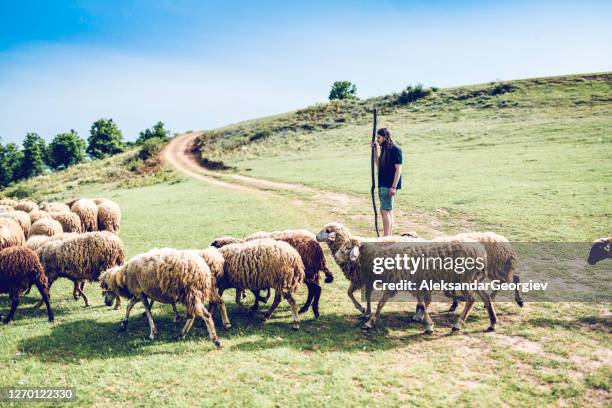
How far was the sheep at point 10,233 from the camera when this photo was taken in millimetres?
10562

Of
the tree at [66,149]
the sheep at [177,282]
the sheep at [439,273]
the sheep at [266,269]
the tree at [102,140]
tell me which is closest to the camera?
the sheep at [177,282]

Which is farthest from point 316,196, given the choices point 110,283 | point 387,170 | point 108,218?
Result: point 110,283

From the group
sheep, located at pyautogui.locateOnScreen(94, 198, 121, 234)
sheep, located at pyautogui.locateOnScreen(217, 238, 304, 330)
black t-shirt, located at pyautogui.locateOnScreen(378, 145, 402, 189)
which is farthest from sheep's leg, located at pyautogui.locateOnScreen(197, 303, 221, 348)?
sheep, located at pyautogui.locateOnScreen(94, 198, 121, 234)

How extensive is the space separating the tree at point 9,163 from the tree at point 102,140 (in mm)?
12144

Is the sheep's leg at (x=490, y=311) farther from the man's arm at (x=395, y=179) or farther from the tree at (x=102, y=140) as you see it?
→ the tree at (x=102, y=140)

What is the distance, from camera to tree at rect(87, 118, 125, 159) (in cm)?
7656

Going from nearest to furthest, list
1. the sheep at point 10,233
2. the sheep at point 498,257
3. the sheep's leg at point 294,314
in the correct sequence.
Answer: 1. the sheep's leg at point 294,314
2. the sheep at point 498,257
3. the sheep at point 10,233

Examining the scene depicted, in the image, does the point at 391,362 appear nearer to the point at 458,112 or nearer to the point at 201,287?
the point at 201,287

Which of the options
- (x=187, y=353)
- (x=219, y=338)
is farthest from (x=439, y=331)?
(x=187, y=353)

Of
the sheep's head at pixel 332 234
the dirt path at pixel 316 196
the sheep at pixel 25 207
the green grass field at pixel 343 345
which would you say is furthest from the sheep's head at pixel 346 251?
the sheep at pixel 25 207

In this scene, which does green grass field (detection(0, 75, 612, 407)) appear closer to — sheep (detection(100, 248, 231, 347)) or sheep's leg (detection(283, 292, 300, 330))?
sheep's leg (detection(283, 292, 300, 330))

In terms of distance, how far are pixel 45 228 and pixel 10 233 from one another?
41.3 inches

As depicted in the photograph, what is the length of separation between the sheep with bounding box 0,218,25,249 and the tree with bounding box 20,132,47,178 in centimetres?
7336

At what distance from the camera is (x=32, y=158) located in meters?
72.8
